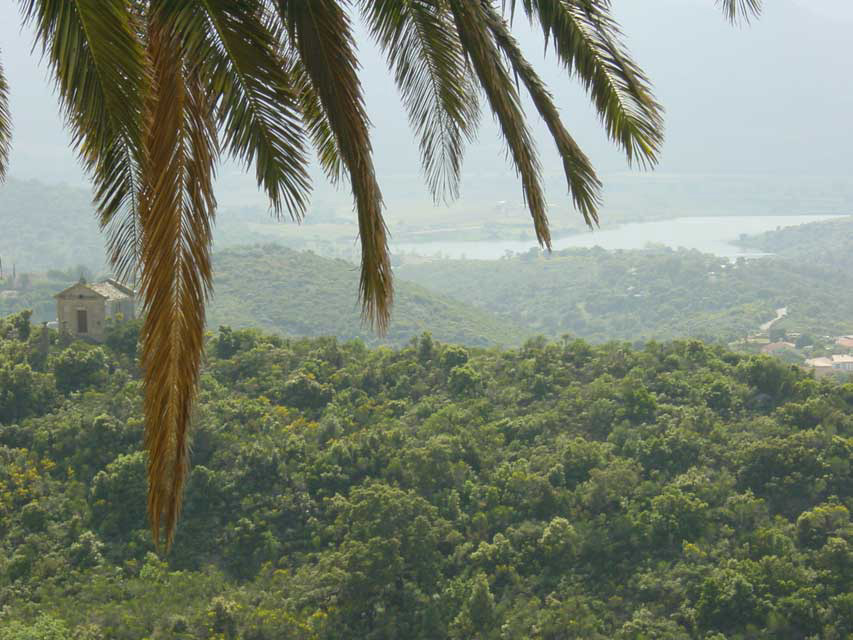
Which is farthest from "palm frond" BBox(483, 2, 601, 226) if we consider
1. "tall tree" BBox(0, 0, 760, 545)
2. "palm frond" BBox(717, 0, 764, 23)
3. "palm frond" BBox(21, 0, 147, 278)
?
"palm frond" BBox(21, 0, 147, 278)

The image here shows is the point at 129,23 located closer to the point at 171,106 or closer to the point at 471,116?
the point at 171,106

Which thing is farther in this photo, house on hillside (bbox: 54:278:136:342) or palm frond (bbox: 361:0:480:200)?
house on hillside (bbox: 54:278:136:342)

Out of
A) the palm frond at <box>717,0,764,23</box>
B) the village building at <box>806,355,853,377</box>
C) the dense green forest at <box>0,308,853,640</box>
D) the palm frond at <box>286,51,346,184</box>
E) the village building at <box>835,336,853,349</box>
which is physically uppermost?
the palm frond at <box>717,0,764,23</box>

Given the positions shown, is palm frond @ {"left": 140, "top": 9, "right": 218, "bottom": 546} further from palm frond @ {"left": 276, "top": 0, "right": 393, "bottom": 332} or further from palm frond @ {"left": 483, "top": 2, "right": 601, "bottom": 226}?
palm frond @ {"left": 483, "top": 2, "right": 601, "bottom": 226}

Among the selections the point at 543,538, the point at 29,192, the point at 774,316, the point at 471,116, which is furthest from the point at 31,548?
the point at 29,192

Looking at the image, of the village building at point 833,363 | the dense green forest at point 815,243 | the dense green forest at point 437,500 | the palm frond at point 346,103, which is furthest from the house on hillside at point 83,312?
the dense green forest at point 815,243

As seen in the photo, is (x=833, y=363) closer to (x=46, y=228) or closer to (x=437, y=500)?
(x=437, y=500)
